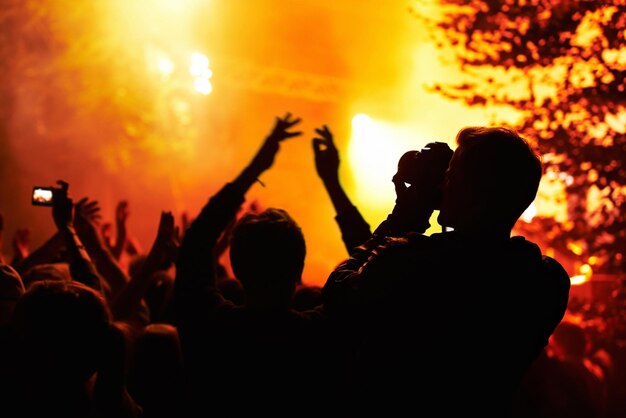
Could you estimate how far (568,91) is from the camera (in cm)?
591

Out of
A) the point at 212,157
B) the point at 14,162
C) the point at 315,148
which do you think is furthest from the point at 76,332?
the point at 212,157

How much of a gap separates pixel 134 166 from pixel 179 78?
3.76 m

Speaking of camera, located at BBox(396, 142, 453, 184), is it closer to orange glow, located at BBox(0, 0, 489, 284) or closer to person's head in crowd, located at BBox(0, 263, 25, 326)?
person's head in crowd, located at BBox(0, 263, 25, 326)

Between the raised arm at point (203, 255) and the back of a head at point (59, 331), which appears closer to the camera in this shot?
the back of a head at point (59, 331)

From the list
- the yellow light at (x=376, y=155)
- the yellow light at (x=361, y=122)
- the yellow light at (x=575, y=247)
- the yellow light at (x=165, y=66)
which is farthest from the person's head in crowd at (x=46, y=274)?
the yellow light at (x=165, y=66)

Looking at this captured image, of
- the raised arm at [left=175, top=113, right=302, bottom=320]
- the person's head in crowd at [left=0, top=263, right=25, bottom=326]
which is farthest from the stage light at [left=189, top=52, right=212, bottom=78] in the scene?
the raised arm at [left=175, top=113, right=302, bottom=320]

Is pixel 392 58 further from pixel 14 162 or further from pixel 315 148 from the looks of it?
pixel 315 148

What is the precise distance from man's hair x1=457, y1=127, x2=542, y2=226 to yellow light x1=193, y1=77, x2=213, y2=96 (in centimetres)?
2322

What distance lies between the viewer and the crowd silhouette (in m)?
1.96

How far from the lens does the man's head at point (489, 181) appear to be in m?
2.01

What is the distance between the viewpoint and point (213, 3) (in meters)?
25.7

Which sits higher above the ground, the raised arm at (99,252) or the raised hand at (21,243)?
the raised arm at (99,252)

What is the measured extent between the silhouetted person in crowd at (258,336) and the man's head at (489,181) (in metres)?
0.57

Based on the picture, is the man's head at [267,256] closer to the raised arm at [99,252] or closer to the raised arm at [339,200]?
the raised arm at [339,200]
